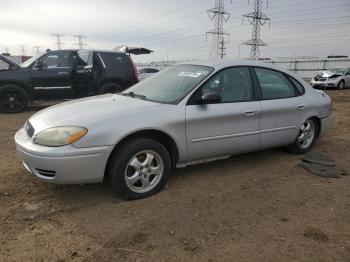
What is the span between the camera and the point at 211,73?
4.50m

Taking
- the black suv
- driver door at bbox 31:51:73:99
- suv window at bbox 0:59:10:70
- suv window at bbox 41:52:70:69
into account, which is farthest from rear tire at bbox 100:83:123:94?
suv window at bbox 0:59:10:70

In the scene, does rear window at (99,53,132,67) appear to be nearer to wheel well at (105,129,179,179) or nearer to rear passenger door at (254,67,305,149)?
rear passenger door at (254,67,305,149)

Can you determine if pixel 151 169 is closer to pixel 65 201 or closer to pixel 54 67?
pixel 65 201

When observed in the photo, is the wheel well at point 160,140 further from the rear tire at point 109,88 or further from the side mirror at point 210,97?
the rear tire at point 109,88

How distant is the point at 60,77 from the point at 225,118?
7180mm

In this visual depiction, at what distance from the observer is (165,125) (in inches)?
156

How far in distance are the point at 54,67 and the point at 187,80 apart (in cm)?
688

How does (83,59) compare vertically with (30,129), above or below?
above

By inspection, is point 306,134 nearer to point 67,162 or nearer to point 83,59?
point 67,162

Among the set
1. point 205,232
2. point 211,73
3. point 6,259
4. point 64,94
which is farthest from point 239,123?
point 64,94

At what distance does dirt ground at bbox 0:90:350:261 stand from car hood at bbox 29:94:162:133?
0.82 m

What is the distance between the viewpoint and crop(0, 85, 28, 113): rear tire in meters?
9.91

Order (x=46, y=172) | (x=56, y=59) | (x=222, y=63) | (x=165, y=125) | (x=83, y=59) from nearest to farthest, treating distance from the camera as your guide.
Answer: (x=46, y=172)
(x=165, y=125)
(x=222, y=63)
(x=56, y=59)
(x=83, y=59)

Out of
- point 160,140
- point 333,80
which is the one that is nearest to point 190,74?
point 160,140
